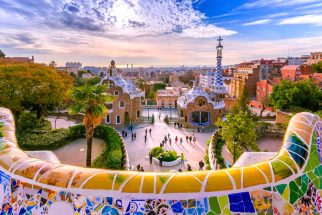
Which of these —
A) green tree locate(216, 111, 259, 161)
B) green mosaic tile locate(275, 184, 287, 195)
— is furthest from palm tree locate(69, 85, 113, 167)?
green mosaic tile locate(275, 184, 287, 195)

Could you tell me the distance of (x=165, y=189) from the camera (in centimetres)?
691

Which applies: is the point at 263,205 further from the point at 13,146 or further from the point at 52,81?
the point at 52,81

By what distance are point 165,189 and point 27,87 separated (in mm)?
31878

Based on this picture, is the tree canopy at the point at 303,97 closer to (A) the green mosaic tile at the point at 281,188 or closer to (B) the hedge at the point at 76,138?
(B) the hedge at the point at 76,138

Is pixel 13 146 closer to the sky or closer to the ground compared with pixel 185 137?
closer to the sky

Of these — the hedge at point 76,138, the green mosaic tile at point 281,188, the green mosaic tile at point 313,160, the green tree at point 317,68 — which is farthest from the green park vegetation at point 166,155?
the green tree at point 317,68

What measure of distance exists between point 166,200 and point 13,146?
5693 mm

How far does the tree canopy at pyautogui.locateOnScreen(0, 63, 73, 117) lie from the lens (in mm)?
32594

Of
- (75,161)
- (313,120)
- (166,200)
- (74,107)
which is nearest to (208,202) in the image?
(166,200)

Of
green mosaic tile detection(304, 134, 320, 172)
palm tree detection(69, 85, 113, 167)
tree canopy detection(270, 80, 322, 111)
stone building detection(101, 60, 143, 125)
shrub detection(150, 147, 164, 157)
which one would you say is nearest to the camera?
green mosaic tile detection(304, 134, 320, 172)

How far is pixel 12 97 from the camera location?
32.9m

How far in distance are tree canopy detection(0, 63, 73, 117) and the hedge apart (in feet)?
15.6

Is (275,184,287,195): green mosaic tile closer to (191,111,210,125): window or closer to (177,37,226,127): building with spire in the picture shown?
(177,37,226,127): building with spire

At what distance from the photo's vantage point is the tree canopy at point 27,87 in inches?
1283
